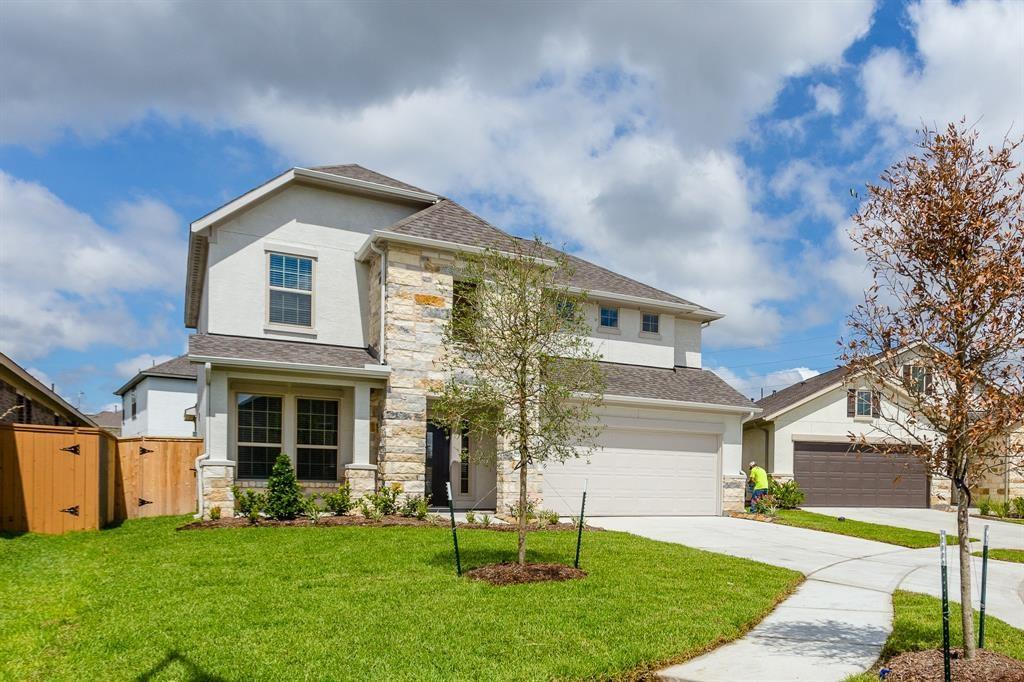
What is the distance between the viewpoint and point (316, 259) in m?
17.8

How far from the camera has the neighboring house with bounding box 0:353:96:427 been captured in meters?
15.9

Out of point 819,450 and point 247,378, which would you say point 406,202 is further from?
point 819,450

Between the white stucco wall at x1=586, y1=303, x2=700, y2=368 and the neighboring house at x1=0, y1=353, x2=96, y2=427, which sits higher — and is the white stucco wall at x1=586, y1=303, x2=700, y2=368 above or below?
above

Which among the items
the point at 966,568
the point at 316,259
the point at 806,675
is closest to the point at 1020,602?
the point at 966,568

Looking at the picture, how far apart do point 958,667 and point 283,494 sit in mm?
12054

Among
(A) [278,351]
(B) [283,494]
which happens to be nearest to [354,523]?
(B) [283,494]

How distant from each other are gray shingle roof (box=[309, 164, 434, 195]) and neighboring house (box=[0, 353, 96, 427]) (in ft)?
27.1

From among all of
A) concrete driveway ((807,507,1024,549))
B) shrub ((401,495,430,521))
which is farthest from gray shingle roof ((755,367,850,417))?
shrub ((401,495,430,521))

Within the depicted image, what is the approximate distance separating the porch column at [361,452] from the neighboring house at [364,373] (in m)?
0.05

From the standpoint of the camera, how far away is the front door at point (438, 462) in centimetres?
1855

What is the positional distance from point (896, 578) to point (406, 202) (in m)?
14.1

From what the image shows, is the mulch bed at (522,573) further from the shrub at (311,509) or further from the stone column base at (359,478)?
the stone column base at (359,478)

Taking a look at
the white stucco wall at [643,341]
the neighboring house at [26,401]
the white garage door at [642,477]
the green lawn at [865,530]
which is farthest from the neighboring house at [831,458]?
the neighboring house at [26,401]

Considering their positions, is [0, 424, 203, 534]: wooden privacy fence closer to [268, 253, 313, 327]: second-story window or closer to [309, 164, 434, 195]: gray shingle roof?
Answer: [268, 253, 313, 327]: second-story window
